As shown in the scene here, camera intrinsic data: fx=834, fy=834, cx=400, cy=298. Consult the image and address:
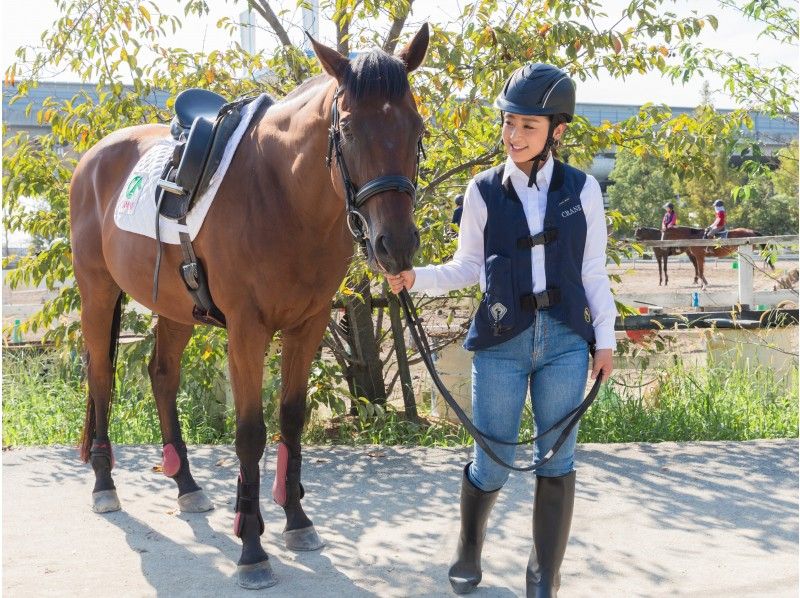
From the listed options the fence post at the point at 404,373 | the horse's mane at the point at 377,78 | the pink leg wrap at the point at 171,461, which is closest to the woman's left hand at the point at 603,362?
the horse's mane at the point at 377,78

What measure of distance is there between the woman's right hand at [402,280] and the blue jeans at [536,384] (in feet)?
1.39

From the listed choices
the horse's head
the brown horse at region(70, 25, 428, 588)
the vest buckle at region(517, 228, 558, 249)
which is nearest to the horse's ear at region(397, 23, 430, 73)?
the brown horse at region(70, 25, 428, 588)

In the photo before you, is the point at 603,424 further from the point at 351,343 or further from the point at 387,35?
the point at 387,35

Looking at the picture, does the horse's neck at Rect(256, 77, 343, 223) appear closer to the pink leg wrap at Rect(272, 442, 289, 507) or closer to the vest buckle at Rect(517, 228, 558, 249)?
the vest buckle at Rect(517, 228, 558, 249)

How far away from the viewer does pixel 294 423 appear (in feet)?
12.8

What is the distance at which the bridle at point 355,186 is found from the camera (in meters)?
2.67

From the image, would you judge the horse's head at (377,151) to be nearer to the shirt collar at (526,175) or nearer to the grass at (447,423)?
the shirt collar at (526,175)

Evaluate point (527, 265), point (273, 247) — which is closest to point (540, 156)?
point (527, 265)

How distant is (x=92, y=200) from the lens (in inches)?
184

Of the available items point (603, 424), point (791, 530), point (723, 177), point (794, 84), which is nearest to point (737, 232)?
point (723, 177)

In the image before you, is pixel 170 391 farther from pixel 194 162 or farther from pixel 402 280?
pixel 402 280

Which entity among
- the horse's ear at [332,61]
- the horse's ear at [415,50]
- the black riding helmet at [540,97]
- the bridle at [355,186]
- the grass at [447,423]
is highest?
the horse's ear at [415,50]

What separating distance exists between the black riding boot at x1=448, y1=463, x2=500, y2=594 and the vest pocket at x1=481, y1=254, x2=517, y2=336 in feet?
2.14

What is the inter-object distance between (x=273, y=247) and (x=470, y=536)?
4.50ft
